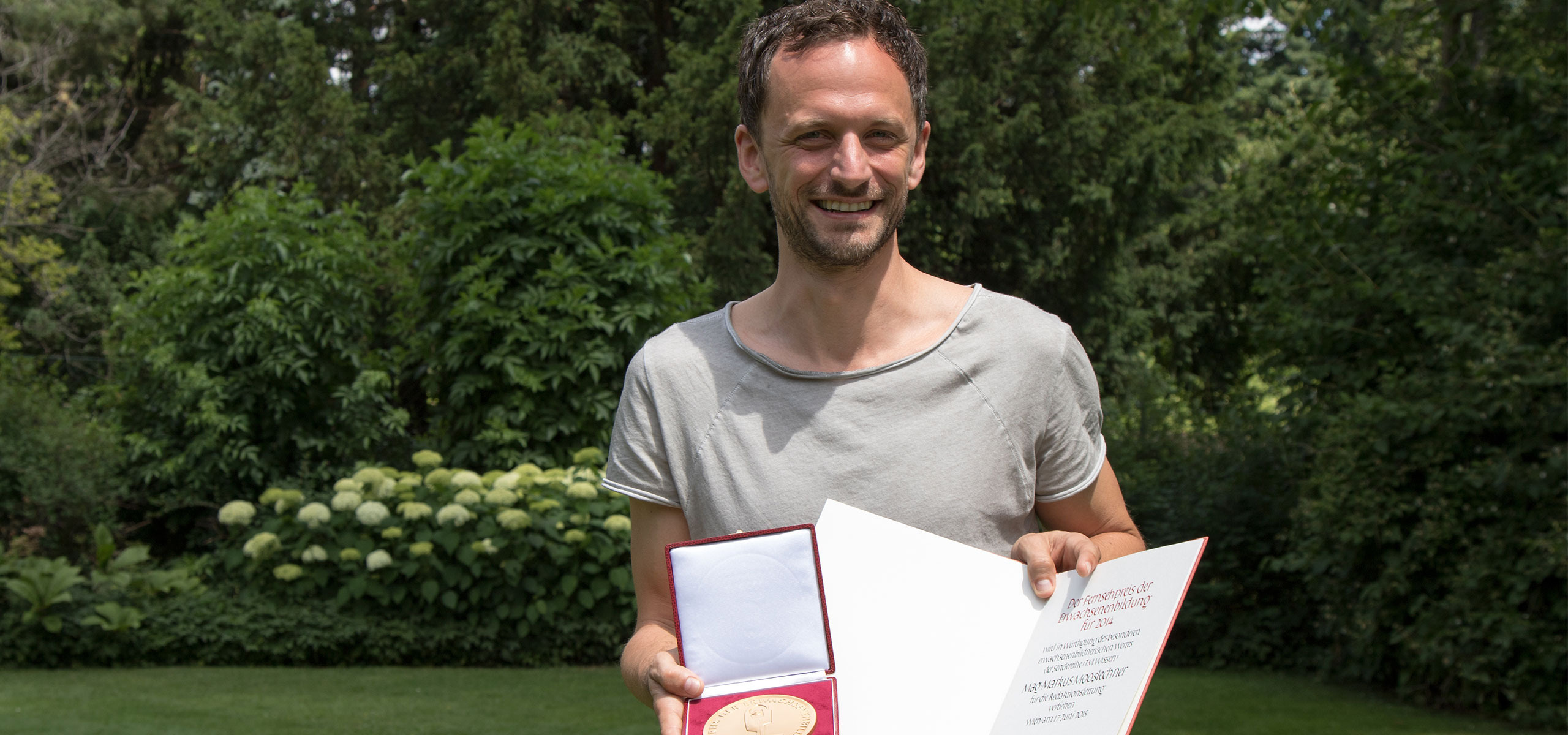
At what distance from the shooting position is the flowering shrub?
7.45 m

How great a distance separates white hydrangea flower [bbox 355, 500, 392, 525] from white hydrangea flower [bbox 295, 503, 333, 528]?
23 cm

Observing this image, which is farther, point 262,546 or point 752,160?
point 262,546

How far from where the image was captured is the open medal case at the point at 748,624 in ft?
4.49

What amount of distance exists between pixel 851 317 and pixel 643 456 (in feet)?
1.12

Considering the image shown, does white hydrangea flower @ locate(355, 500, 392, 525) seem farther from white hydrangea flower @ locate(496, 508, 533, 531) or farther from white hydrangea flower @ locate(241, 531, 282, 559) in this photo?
white hydrangea flower @ locate(496, 508, 533, 531)

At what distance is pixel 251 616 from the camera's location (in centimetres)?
755

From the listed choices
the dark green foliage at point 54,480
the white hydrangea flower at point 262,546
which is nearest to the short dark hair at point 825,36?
the white hydrangea flower at point 262,546

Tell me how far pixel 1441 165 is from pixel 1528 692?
2.96m

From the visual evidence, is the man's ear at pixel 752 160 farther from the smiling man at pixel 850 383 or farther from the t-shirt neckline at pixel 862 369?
the t-shirt neckline at pixel 862 369

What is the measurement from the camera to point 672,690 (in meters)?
1.37

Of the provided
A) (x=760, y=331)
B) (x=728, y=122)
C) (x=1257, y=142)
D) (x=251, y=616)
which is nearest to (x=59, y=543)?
(x=251, y=616)

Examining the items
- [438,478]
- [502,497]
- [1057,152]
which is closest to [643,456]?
[502,497]

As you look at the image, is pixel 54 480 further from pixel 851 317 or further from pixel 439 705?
pixel 851 317

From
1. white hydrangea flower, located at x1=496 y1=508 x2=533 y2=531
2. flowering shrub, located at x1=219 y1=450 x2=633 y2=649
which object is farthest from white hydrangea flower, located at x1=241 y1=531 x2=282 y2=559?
white hydrangea flower, located at x1=496 y1=508 x2=533 y2=531
